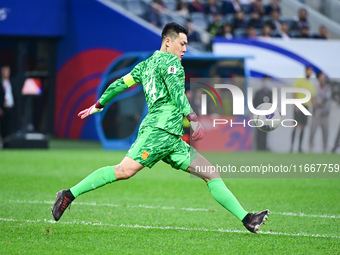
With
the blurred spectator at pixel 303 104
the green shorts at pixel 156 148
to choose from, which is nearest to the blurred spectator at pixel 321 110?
the blurred spectator at pixel 303 104

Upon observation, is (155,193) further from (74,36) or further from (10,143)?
(74,36)

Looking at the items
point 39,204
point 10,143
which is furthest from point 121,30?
point 39,204

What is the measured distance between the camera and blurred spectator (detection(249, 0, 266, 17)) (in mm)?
22250

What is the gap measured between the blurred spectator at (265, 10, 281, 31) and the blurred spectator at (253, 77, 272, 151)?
361 centimetres

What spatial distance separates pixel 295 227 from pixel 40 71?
1687cm

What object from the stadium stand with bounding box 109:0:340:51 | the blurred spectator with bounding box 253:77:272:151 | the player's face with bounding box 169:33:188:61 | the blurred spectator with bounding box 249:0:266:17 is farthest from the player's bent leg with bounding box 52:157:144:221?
the blurred spectator with bounding box 249:0:266:17

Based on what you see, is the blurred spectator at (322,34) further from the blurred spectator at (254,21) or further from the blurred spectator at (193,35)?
the blurred spectator at (193,35)

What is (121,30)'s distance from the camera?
20047 mm

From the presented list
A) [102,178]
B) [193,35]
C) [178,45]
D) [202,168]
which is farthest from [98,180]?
[193,35]

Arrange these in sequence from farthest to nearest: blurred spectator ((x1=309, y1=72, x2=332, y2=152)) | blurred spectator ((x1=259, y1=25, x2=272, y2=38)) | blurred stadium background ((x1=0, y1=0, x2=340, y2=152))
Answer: blurred spectator ((x1=259, y1=25, x2=272, y2=38)) → blurred stadium background ((x1=0, y1=0, x2=340, y2=152)) → blurred spectator ((x1=309, y1=72, x2=332, y2=152))

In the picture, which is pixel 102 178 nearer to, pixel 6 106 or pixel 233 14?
pixel 6 106

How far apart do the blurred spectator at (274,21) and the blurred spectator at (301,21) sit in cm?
56

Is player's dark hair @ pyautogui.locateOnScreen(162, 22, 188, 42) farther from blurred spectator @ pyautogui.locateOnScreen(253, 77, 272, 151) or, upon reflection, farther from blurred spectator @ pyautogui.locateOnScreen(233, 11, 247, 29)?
blurred spectator @ pyautogui.locateOnScreen(233, 11, 247, 29)

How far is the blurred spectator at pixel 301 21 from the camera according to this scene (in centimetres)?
2177
